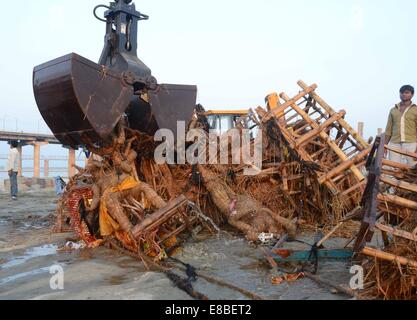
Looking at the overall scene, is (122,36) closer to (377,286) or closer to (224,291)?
(224,291)

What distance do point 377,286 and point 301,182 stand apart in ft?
12.2

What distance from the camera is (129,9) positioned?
649 cm

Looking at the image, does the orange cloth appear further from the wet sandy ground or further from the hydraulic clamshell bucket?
the hydraulic clamshell bucket

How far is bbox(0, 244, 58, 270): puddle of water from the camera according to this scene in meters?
5.31

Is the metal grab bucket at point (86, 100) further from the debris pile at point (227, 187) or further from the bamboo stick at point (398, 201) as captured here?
the bamboo stick at point (398, 201)

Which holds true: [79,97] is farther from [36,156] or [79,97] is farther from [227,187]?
[36,156]

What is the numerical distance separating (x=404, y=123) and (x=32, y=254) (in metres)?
5.93

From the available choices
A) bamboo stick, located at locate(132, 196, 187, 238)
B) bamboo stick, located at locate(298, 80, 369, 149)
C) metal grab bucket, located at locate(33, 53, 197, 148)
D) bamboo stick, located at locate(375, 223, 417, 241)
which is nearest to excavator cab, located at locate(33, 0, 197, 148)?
metal grab bucket, located at locate(33, 53, 197, 148)

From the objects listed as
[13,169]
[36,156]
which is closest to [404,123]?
[13,169]

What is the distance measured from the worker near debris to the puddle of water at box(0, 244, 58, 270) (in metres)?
5.33

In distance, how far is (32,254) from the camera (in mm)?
5875

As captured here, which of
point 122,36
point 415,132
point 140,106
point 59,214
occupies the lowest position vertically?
point 59,214
